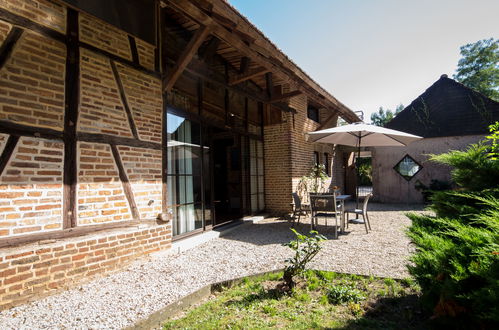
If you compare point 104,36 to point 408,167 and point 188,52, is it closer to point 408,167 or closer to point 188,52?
point 188,52

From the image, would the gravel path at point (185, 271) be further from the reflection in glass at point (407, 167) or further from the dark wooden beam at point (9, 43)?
the reflection in glass at point (407, 167)

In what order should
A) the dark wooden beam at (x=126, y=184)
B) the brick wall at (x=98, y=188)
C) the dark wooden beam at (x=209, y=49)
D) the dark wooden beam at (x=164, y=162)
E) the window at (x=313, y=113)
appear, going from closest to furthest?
the brick wall at (x=98, y=188)
the dark wooden beam at (x=126, y=184)
the dark wooden beam at (x=164, y=162)
the dark wooden beam at (x=209, y=49)
the window at (x=313, y=113)

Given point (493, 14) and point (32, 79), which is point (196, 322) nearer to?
point (32, 79)

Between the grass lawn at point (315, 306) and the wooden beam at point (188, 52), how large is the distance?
315 cm

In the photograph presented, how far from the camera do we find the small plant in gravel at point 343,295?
96.9 inches

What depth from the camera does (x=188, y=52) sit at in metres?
3.70

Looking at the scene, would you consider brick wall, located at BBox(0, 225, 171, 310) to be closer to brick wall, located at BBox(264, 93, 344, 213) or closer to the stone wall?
brick wall, located at BBox(264, 93, 344, 213)

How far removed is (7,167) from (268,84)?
→ 5.51 m

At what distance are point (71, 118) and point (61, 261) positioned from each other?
1.60 m

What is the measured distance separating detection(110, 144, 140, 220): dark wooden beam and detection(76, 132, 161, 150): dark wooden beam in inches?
3.5

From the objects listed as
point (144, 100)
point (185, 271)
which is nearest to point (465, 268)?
point (185, 271)

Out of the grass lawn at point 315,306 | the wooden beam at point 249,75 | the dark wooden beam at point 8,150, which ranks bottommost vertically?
the grass lawn at point 315,306

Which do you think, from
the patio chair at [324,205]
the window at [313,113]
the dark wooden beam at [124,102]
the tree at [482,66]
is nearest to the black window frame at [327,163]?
the window at [313,113]

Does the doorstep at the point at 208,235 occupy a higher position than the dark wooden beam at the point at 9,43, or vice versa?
the dark wooden beam at the point at 9,43
